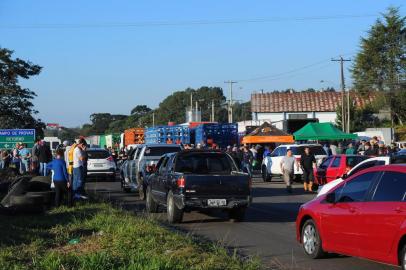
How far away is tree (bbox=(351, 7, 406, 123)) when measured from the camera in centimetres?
6262

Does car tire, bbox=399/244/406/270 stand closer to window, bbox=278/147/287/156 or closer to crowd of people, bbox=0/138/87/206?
crowd of people, bbox=0/138/87/206

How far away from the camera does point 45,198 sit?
15.4 metres

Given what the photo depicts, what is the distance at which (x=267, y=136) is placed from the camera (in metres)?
39.8

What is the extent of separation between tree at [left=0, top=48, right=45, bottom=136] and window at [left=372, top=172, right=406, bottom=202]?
Answer: 38524 mm

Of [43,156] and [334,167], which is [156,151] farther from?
[334,167]

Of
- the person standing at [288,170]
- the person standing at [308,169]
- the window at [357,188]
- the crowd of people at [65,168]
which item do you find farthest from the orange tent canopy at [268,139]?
the window at [357,188]

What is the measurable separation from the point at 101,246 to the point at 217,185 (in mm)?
4646

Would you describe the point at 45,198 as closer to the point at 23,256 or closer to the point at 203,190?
the point at 203,190

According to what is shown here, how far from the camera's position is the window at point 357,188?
28.1ft

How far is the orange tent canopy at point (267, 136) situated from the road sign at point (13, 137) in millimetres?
13250

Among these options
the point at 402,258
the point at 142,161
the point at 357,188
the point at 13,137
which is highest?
the point at 13,137

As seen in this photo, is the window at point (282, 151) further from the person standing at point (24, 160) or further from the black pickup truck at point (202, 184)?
the black pickup truck at point (202, 184)

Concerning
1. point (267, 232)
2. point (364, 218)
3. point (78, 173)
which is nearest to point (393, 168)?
point (364, 218)

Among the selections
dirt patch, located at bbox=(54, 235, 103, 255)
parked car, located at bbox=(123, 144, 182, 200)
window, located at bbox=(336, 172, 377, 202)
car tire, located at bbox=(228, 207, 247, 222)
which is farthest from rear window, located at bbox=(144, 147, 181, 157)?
window, located at bbox=(336, 172, 377, 202)
